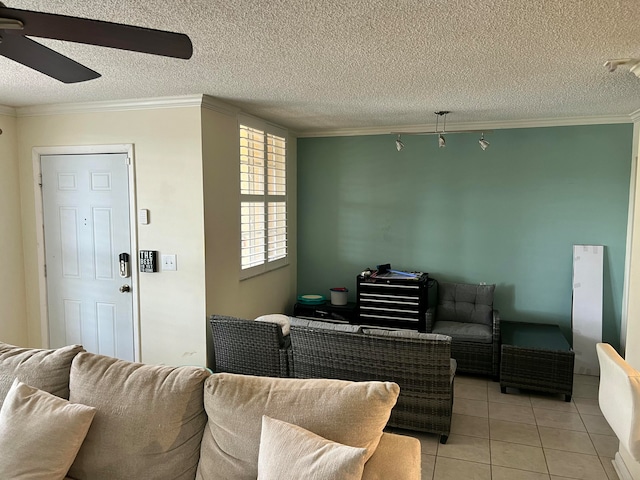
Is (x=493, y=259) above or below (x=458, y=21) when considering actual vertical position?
below

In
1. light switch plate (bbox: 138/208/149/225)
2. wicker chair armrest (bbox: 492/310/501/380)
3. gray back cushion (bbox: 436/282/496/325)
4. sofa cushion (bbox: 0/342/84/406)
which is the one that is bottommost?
wicker chair armrest (bbox: 492/310/501/380)

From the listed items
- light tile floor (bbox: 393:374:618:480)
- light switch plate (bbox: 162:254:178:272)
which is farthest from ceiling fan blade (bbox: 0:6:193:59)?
light tile floor (bbox: 393:374:618:480)

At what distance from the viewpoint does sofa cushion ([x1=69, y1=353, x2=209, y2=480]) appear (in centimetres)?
188

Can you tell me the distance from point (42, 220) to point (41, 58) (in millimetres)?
2774

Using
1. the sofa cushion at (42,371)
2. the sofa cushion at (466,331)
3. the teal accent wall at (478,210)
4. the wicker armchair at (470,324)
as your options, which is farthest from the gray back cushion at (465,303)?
the sofa cushion at (42,371)

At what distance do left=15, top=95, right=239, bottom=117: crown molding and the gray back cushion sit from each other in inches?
112

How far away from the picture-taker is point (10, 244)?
4.00m

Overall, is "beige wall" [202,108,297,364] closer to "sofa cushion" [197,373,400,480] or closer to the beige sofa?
the beige sofa

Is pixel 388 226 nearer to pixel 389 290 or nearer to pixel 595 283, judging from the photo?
pixel 389 290

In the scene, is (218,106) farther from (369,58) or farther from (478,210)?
(478,210)

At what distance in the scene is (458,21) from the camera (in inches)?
78.6

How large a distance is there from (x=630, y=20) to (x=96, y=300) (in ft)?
13.5

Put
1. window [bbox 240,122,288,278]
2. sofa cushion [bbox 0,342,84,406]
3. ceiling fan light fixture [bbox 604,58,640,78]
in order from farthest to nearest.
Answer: window [bbox 240,122,288,278] < ceiling fan light fixture [bbox 604,58,640,78] < sofa cushion [bbox 0,342,84,406]

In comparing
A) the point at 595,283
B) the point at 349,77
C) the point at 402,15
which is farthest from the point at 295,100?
the point at 595,283
